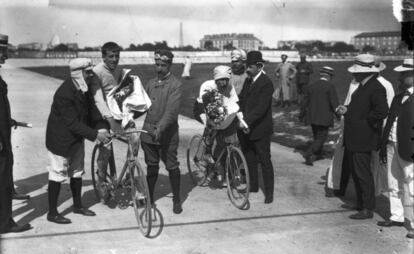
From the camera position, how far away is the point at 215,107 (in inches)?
263

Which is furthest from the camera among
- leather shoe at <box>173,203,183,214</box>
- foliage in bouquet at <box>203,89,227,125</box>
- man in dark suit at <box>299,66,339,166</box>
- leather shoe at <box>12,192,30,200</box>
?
man in dark suit at <box>299,66,339,166</box>

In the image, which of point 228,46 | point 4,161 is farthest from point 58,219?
point 228,46

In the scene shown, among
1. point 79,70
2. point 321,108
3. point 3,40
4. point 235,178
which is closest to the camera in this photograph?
point 3,40

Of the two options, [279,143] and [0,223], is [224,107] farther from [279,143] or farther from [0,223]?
[279,143]

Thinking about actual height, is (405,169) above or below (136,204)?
above

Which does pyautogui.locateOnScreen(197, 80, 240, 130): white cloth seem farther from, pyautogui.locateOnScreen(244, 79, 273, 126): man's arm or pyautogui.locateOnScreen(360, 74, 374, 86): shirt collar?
pyautogui.locateOnScreen(360, 74, 374, 86): shirt collar

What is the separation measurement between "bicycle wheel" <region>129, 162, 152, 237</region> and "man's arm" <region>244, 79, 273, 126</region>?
175 cm

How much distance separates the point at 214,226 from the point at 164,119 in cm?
132

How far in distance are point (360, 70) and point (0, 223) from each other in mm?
4202

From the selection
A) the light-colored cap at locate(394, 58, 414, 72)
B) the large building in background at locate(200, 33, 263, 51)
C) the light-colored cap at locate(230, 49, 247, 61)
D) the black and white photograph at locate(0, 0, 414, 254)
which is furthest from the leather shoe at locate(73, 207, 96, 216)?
the large building in background at locate(200, 33, 263, 51)

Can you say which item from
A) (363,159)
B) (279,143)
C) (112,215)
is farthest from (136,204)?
(279,143)

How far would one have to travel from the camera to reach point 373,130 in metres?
5.76

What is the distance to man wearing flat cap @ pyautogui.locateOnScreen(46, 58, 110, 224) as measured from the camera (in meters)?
5.50

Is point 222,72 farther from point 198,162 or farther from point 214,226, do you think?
point 214,226
